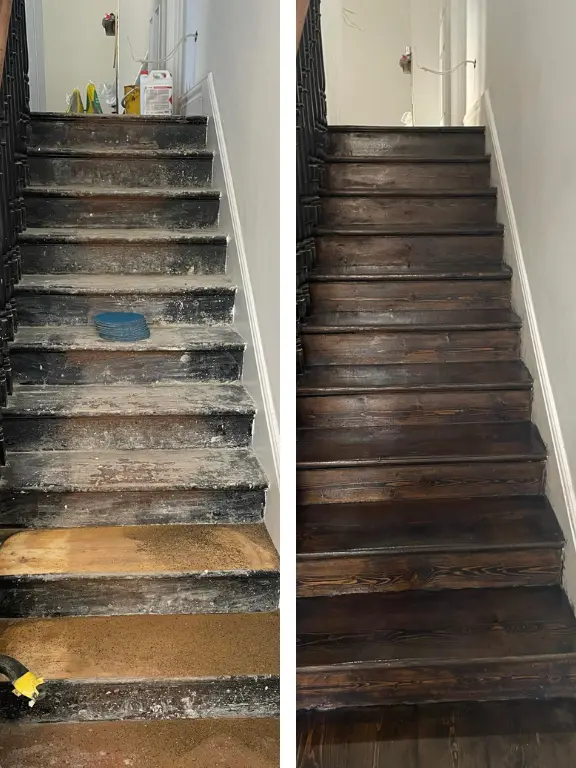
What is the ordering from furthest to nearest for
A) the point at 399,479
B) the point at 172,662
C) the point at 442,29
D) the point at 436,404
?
the point at 442,29 < the point at 436,404 < the point at 399,479 < the point at 172,662

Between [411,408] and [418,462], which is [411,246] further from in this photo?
[418,462]

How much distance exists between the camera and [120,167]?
8.77 feet

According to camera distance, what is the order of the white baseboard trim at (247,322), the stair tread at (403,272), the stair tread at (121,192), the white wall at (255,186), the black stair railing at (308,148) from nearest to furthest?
1. the white wall at (255,186)
2. the white baseboard trim at (247,322)
3. the black stair railing at (308,148)
4. the stair tread at (121,192)
5. the stair tread at (403,272)

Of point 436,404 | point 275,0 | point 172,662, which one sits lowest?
point 172,662

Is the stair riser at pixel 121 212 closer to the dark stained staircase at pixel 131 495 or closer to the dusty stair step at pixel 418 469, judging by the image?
the dark stained staircase at pixel 131 495

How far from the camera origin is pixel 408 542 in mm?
2041

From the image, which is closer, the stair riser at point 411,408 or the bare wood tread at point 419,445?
the bare wood tread at point 419,445

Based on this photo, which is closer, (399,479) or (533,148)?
(399,479)

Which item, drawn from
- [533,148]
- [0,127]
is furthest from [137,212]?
[533,148]

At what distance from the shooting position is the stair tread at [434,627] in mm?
1793

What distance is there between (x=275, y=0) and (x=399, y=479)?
140 cm

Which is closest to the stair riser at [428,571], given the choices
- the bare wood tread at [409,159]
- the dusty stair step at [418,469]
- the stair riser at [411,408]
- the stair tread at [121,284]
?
the dusty stair step at [418,469]

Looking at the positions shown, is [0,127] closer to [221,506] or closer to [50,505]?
[50,505]

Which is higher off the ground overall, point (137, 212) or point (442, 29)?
point (442, 29)
